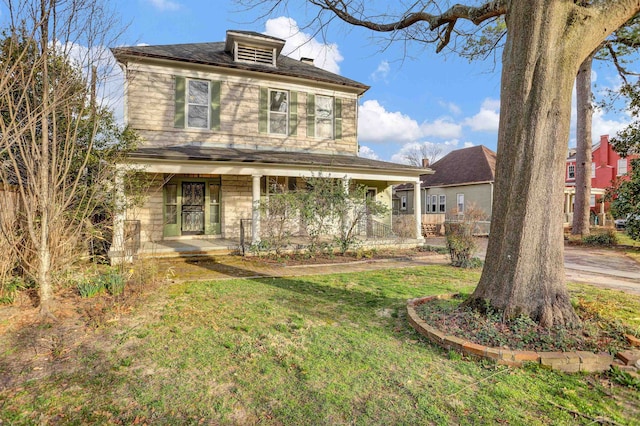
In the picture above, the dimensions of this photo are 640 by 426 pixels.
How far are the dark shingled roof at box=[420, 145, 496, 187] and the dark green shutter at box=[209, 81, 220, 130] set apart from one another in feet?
54.1

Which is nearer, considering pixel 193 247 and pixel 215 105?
pixel 193 247

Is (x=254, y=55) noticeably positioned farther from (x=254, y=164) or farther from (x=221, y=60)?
(x=254, y=164)

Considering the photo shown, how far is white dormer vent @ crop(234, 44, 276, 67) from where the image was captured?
12.1 m

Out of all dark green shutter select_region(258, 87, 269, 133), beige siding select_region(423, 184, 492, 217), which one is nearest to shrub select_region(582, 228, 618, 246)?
beige siding select_region(423, 184, 492, 217)

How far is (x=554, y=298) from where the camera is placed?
11.6 feet

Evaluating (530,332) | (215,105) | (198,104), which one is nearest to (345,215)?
(215,105)

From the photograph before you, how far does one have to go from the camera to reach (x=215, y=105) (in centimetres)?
1127

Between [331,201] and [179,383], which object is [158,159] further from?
[179,383]

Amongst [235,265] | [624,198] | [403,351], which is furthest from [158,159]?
[624,198]

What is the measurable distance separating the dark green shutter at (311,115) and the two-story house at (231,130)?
0.04 m

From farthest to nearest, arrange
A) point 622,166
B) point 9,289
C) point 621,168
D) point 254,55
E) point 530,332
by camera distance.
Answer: point 621,168
point 622,166
point 254,55
point 9,289
point 530,332

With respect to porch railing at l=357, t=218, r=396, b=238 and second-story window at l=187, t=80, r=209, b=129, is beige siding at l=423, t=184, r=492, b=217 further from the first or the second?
second-story window at l=187, t=80, r=209, b=129

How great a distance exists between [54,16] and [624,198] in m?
16.9

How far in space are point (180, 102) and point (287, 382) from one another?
419 inches
